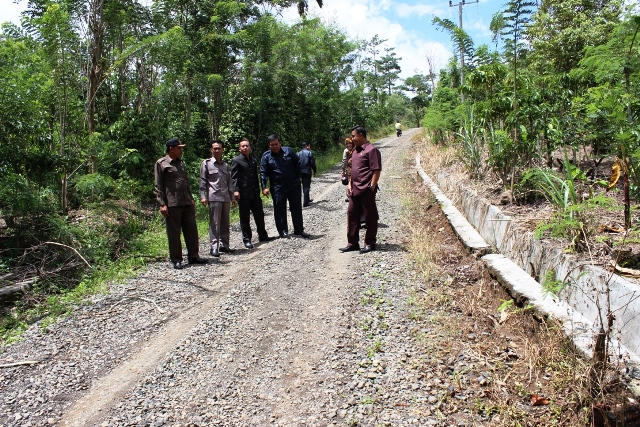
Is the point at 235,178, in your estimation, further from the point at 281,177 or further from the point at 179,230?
the point at 179,230

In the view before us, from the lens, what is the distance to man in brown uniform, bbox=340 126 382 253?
6652 mm

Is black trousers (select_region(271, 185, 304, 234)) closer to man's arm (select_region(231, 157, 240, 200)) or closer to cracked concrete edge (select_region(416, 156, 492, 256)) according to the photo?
man's arm (select_region(231, 157, 240, 200))

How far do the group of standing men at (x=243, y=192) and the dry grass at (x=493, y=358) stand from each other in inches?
59.7

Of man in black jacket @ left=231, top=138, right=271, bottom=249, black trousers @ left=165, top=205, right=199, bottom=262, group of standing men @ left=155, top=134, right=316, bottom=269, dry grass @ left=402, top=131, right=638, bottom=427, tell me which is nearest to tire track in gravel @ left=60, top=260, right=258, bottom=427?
black trousers @ left=165, top=205, right=199, bottom=262

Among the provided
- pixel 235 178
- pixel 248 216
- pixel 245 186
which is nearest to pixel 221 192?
pixel 235 178

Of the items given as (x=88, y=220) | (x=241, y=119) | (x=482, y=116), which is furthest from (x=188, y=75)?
(x=482, y=116)

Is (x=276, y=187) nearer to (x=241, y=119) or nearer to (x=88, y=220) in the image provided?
(x=88, y=220)

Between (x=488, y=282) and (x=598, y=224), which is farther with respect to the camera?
(x=488, y=282)

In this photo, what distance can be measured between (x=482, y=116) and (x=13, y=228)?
24.4 feet

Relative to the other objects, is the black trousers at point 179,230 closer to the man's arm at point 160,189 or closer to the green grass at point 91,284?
the man's arm at point 160,189

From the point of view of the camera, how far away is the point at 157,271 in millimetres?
6516

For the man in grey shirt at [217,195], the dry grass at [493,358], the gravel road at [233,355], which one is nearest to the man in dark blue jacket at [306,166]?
the man in grey shirt at [217,195]

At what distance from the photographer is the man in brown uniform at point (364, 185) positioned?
6.65 m

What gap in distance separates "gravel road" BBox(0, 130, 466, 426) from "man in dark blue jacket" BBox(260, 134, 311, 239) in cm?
196
